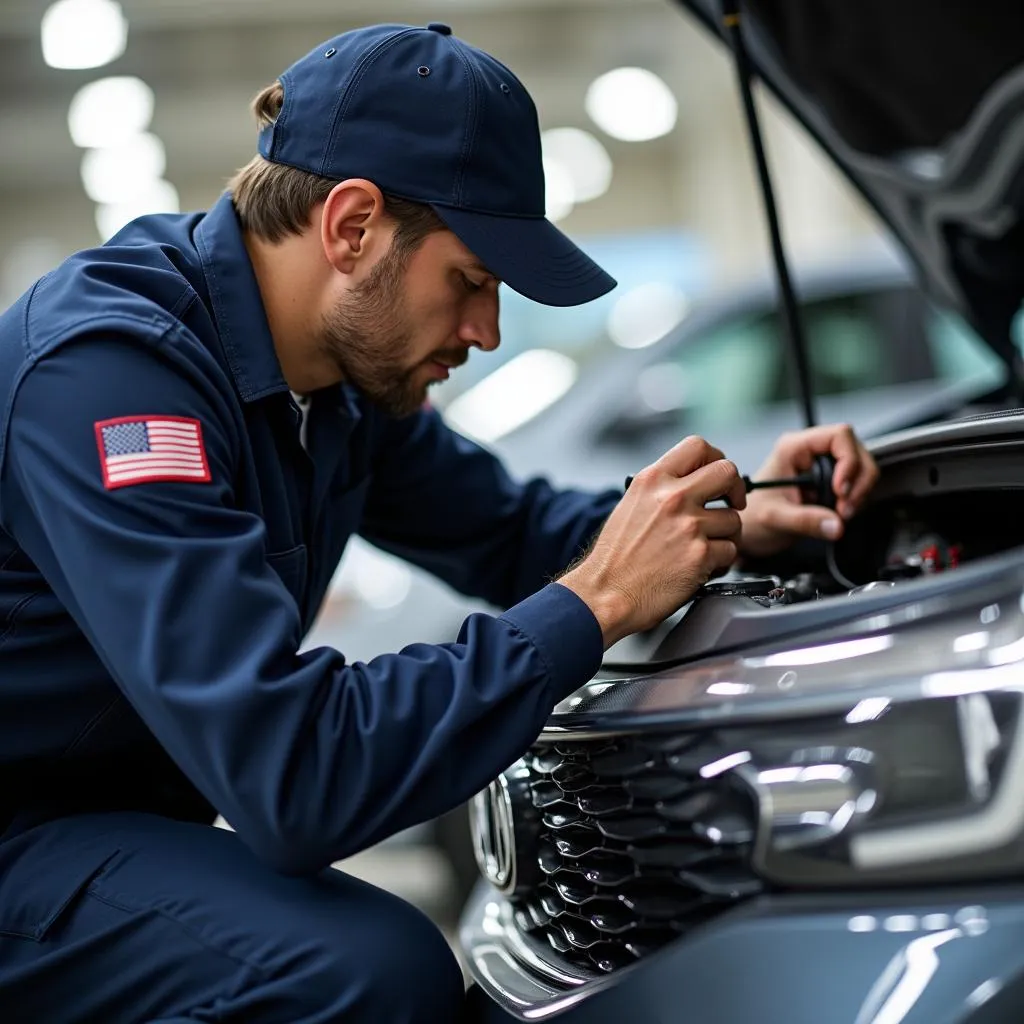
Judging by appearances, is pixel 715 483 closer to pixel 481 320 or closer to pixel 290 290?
pixel 481 320

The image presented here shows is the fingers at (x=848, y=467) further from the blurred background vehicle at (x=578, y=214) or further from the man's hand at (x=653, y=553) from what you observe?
the blurred background vehicle at (x=578, y=214)

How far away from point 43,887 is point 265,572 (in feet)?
1.32

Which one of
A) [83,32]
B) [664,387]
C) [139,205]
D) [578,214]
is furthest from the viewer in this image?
[139,205]

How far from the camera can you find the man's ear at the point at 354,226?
4.69 ft

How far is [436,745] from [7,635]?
50 centimetres

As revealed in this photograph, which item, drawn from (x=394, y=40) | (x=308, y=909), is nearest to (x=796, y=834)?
(x=308, y=909)

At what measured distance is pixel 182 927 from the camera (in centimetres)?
126

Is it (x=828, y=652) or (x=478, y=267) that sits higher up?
(x=478, y=267)

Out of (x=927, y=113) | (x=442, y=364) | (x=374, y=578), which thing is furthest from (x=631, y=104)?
(x=442, y=364)

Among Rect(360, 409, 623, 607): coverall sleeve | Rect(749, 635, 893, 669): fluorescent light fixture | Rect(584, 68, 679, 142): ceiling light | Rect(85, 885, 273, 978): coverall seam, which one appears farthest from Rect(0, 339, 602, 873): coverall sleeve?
Rect(584, 68, 679, 142): ceiling light

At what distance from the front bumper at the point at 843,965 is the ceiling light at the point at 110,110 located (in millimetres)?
10293

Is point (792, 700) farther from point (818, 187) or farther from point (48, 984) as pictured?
point (818, 187)

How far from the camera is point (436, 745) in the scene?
118 cm

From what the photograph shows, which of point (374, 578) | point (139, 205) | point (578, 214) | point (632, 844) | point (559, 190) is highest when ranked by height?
point (632, 844)
